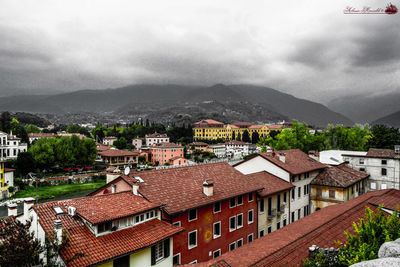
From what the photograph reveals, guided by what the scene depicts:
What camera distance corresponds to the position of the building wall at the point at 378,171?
36.6 metres

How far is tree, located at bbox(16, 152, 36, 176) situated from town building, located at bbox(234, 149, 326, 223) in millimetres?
64112

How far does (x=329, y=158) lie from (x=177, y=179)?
3172 cm

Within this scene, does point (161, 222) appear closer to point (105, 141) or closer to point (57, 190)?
point (57, 190)

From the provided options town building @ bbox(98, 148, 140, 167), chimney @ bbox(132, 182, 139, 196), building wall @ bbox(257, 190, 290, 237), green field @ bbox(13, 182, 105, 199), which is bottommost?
green field @ bbox(13, 182, 105, 199)

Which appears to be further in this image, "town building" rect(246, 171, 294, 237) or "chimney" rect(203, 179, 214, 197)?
"town building" rect(246, 171, 294, 237)

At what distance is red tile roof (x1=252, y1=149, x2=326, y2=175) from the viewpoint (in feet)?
102

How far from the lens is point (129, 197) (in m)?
17.6

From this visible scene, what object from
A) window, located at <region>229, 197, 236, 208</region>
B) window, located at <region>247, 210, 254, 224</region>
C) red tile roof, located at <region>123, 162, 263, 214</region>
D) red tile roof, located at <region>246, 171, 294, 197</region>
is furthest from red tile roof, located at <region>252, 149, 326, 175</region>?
window, located at <region>229, 197, 236, 208</region>

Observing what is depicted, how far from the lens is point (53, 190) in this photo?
63719 millimetres

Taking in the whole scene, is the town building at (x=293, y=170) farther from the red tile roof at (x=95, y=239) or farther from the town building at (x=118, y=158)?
the town building at (x=118, y=158)

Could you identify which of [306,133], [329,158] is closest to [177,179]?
[329,158]

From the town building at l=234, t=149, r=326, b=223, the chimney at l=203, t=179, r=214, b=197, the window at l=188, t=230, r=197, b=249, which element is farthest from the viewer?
the town building at l=234, t=149, r=326, b=223

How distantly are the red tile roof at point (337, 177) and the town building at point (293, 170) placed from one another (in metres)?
0.83

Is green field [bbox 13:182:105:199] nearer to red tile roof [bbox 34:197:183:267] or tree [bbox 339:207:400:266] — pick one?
red tile roof [bbox 34:197:183:267]
